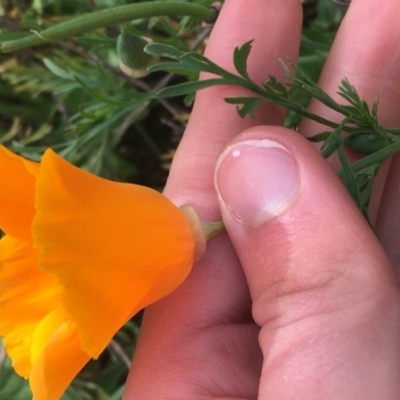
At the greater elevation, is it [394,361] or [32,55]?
[394,361]

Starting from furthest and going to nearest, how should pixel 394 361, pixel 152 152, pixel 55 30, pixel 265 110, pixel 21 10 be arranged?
pixel 152 152
pixel 21 10
pixel 265 110
pixel 55 30
pixel 394 361

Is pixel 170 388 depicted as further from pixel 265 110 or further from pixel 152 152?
pixel 152 152

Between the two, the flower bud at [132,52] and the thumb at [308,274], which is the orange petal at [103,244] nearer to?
the thumb at [308,274]

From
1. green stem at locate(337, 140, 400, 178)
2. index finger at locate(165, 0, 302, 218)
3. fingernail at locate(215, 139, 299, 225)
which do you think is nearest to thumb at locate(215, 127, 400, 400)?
fingernail at locate(215, 139, 299, 225)

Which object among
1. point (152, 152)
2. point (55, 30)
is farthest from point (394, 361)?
point (152, 152)

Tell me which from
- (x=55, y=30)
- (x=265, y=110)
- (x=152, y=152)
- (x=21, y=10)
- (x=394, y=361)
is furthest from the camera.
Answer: (x=152, y=152)

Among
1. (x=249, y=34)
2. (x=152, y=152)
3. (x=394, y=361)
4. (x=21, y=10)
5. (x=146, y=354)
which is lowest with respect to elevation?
(x=152, y=152)

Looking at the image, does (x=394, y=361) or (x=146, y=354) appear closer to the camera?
(x=394, y=361)

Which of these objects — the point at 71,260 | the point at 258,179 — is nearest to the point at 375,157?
the point at 258,179
